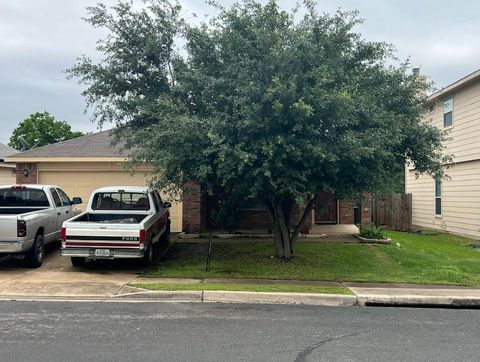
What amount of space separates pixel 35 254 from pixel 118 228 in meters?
2.35

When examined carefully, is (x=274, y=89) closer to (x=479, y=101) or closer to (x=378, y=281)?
(x=378, y=281)

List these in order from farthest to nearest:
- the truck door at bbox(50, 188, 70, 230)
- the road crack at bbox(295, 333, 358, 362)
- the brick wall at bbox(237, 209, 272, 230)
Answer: the brick wall at bbox(237, 209, 272, 230), the truck door at bbox(50, 188, 70, 230), the road crack at bbox(295, 333, 358, 362)

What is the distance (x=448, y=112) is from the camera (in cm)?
2022

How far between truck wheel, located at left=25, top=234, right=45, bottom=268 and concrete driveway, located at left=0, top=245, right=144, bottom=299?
15 cm

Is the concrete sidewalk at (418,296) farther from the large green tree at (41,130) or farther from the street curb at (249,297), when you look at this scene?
the large green tree at (41,130)

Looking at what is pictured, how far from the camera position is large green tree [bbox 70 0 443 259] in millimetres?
9453

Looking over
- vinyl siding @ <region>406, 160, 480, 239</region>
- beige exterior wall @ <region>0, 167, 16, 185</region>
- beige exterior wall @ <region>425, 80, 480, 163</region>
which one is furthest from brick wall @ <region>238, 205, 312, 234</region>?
beige exterior wall @ <region>0, 167, 16, 185</region>

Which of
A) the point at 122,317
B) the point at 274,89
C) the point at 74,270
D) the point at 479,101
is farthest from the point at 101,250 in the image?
the point at 479,101

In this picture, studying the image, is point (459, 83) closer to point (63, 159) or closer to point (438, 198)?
point (438, 198)

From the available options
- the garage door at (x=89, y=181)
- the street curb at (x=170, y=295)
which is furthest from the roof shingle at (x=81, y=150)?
the street curb at (x=170, y=295)

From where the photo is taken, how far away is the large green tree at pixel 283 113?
9453 millimetres

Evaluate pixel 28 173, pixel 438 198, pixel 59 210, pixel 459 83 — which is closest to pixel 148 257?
pixel 59 210

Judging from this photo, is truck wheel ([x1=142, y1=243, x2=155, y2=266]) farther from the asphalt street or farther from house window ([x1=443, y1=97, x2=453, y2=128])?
Answer: house window ([x1=443, y1=97, x2=453, y2=128])

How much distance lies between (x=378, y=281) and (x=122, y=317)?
Result: 5510 millimetres
